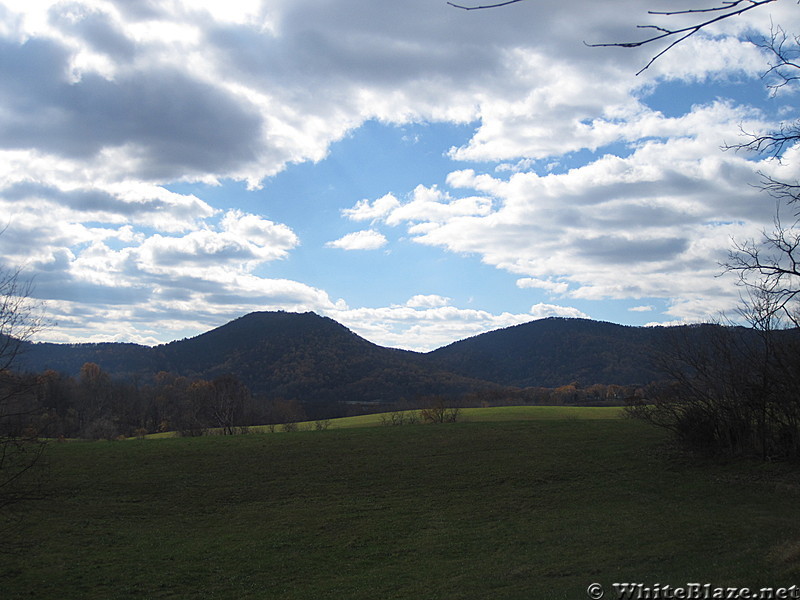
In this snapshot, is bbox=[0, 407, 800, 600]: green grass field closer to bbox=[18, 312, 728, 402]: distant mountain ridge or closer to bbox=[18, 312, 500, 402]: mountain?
bbox=[18, 312, 728, 402]: distant mountain ridge

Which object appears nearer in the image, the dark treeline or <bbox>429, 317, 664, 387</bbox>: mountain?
the dark treeline

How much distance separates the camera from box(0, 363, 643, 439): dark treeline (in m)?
64.0

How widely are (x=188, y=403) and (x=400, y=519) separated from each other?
212 ft

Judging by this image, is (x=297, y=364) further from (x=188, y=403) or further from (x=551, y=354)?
(x=551, y=354)

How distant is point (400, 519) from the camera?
20.4m

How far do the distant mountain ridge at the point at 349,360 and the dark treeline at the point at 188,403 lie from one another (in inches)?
262

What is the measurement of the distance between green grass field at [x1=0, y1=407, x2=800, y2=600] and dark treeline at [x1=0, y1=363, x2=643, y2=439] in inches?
1027

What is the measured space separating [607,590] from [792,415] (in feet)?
68.1

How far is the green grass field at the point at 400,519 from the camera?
12.7 meters

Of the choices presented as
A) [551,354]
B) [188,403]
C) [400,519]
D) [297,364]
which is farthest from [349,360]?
[400,519]

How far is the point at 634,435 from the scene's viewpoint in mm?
35219

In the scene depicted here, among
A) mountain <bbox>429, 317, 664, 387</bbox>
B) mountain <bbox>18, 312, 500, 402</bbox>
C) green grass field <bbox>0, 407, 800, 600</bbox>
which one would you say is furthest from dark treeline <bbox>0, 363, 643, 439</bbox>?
green grass field <bbox>0, 407, 800, 600</bbox>

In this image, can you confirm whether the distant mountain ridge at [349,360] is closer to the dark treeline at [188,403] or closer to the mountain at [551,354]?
the mountain at [551,354]

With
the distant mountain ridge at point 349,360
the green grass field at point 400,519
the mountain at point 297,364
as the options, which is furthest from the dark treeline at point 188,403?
the green grass field at point 400,519
